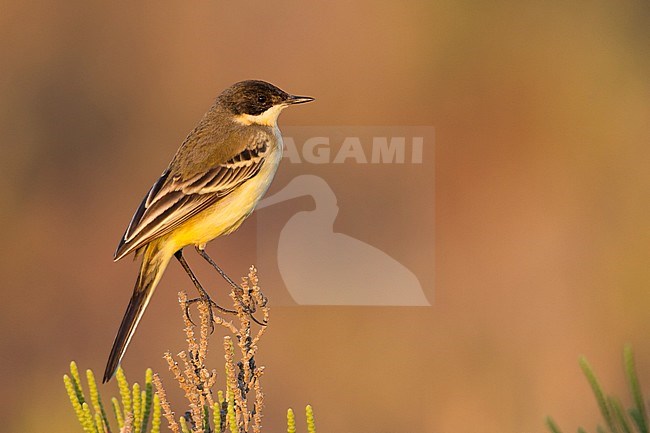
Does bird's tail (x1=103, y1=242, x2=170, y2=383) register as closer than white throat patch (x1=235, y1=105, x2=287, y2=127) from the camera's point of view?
Yes

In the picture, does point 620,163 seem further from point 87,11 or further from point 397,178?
point 87,11

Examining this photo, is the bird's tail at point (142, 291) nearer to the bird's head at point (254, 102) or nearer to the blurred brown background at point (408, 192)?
the bird's head at point (254, 102)

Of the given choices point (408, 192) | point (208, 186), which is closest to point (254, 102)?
point (208, 186)

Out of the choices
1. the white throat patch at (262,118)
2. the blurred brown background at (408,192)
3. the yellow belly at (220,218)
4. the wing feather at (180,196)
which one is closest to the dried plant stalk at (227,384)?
the wing feather at (180,196)

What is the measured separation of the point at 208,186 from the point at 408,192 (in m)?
5.41

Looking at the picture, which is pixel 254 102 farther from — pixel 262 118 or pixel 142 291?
pixel 142 291

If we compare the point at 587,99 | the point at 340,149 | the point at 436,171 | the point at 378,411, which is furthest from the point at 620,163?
the point at 378,411

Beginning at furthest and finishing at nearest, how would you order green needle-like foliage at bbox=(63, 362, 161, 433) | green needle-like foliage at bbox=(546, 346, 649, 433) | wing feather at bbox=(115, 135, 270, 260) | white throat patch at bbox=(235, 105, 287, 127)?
white throat patch at bbox=(235, 105, 287, 127) → wing feather at bbox=(115, 135, 270, 260) → green needle-like foliage at bbox=(63, 362, 161, 433) → green needle-like foliage at bbox=(546, 346, 649, 433)

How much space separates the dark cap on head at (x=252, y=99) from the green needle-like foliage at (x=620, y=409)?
125 inches

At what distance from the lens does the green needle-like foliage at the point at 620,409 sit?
1811 mm

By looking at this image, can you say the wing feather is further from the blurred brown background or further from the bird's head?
the blurred brown background

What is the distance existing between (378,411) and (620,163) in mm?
4174

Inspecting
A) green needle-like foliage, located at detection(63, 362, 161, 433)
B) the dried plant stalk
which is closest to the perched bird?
the dried plant stalk

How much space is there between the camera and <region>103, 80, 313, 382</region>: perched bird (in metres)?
4.14
